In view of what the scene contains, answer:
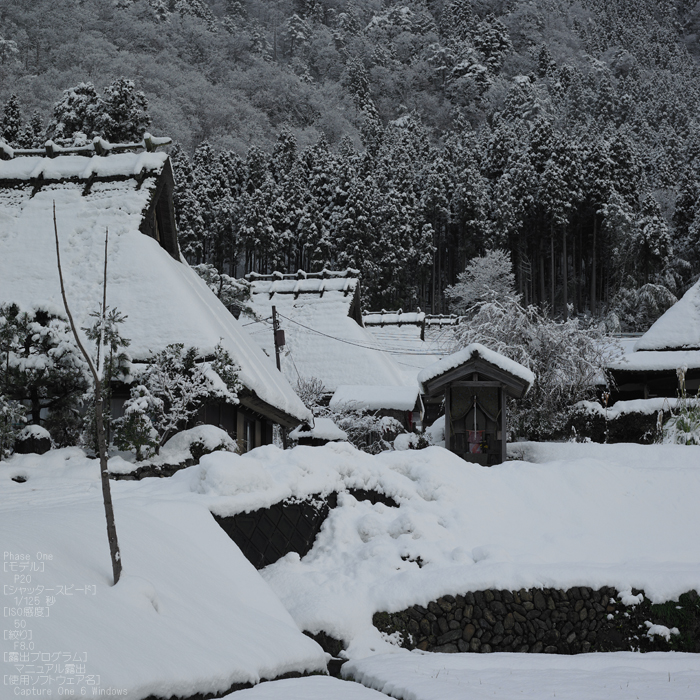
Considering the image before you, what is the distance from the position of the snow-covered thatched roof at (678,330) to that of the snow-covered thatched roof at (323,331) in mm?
9908

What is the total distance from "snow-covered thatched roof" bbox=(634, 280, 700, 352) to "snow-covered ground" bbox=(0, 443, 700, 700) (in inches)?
472

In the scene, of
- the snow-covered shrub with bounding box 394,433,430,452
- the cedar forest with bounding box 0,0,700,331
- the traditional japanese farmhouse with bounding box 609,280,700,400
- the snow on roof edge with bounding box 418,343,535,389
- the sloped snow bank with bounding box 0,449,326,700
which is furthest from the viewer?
the cedar forest with bounding box 0,0,700,331

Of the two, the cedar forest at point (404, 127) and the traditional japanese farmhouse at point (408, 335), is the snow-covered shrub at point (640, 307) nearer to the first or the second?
the cedar forest at point (404, 127)

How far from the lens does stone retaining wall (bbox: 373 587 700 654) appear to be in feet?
25.4

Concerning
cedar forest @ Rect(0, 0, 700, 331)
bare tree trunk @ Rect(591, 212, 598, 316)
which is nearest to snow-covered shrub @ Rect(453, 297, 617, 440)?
cedar forest @ Rect(0, 0, 700, 331)

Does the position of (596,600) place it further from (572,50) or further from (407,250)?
(572,50)

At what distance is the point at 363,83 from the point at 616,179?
2021 inches

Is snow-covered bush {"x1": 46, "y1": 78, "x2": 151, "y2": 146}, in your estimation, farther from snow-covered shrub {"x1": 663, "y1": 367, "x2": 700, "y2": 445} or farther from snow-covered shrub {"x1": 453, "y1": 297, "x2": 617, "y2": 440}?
snow-covered shrub {"x1": 663, "y1": 367, "x2": 700, "y2": 445}

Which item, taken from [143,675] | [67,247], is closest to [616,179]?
[67,247]

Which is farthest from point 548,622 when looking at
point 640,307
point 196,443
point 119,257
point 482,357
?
point 640,307

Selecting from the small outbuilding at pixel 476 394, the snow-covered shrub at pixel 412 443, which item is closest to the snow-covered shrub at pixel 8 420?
the small outbuilding at pixel 476 394

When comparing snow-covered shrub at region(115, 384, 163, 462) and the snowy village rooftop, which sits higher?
the snowy village rooftop

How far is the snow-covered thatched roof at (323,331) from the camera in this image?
27797 mm

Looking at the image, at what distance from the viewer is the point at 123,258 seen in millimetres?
14531
